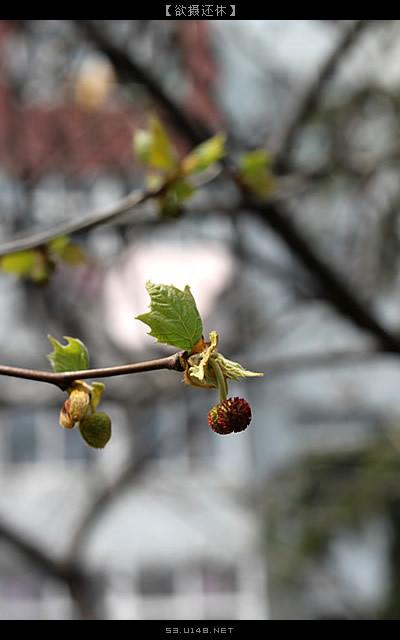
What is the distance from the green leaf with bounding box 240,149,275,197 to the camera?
0.81 meters

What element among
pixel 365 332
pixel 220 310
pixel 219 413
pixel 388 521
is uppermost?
pixel 220 310

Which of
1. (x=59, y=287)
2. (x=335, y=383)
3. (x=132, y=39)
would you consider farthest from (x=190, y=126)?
(x=335, y=383)

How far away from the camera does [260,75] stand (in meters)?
2.85

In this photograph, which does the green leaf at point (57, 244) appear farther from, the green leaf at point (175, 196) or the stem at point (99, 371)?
the stem at point (99, 371)

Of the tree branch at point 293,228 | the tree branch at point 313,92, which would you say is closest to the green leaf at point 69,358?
the tree branch at point 293,228

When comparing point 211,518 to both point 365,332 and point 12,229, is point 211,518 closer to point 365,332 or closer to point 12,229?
point 12,229

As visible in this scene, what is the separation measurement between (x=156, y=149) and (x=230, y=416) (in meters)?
0.42

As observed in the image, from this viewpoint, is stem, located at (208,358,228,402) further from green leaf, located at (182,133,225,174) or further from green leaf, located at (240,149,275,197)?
green leaf, located at (240,149,275,197)

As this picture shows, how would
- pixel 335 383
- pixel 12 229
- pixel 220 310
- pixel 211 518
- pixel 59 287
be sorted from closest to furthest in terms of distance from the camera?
pixel 12 229 → pixel 59 287 → pixel 220 310 → pixel 335 383 → pixel 211 518

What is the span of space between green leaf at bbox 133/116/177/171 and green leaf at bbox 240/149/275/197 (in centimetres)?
12

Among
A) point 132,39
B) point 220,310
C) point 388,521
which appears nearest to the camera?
point 132,39

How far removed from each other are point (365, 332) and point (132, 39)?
0.91 m

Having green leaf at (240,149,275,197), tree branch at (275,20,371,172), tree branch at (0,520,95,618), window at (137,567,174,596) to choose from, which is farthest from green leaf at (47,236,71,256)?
window at (137,567,174,596)

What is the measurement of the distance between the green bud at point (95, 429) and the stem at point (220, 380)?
7cm
